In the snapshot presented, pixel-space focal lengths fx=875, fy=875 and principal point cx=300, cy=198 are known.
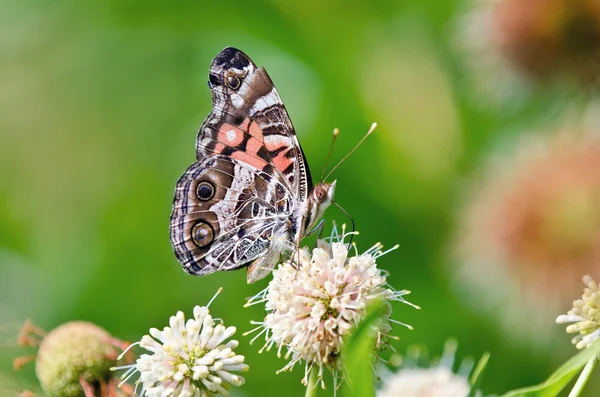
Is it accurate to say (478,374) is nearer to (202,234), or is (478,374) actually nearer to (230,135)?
(202,234)

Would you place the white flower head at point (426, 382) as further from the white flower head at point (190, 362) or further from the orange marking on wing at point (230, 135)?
the orange marking on wing at point (230, 135)

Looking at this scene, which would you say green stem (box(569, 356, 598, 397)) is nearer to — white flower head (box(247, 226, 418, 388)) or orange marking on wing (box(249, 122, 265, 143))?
white flower head (box(247, 226, 418, 388))

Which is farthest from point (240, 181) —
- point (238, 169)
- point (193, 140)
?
point (193, 140)

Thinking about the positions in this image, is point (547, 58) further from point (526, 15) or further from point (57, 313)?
point (57, 313)

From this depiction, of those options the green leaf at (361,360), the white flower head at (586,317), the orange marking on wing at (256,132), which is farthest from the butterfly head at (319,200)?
the green leaf at (361,360)

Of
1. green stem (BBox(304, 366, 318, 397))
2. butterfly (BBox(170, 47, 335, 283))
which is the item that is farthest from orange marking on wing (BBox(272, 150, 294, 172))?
green stem (BBox(304, 366, 318, 397))
